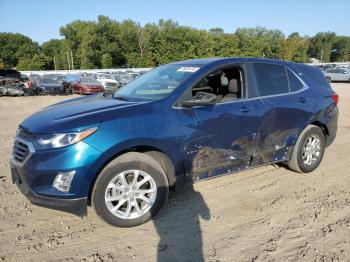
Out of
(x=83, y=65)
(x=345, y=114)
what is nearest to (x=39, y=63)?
(x=83, y=65)

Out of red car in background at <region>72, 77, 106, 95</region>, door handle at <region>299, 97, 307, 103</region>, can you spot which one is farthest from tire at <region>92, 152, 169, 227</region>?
red car in background at <region>72, 77, 106, 95</region>

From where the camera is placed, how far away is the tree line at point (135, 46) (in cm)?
7900

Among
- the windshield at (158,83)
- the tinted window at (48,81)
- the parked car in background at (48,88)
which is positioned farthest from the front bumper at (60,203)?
the tinted window at (48,81)

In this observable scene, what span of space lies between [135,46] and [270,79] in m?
81.4


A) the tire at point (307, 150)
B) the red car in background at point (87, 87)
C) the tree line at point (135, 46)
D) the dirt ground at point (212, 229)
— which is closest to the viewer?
the dirt ground at point (212, 229)

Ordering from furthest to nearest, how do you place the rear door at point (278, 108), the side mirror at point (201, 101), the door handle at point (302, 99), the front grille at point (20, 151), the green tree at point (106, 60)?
1. the green tree at point (106, 60)
2. the door handle at point (302, 99)
3. the rear door at point (278, 108)
4. the side mirror at point (201, 101)
5. the front grille at point (20, 151)

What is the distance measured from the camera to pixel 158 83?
14.7ft

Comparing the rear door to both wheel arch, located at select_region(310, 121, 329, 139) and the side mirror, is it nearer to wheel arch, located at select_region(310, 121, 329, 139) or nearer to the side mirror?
wheel arch, located at select_region(310, 121, 329, 139)

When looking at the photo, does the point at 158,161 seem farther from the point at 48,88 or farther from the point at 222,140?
the point at 48,88

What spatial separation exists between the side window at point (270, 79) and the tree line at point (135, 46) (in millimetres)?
75028

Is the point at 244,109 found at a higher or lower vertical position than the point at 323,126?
higher

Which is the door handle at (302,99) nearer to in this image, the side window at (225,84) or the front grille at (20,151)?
the side window at (225,84)

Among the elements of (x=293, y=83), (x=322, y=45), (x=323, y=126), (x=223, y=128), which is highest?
(x=322, y=45)

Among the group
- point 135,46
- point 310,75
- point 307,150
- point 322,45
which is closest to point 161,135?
point 307,150
